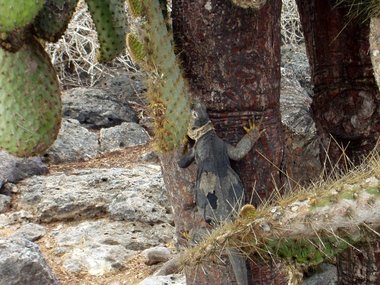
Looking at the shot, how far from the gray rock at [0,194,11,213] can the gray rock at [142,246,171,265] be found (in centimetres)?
80

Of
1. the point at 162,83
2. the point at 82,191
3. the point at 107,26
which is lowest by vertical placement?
the point at 82,191

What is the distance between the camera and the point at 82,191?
3752 mm

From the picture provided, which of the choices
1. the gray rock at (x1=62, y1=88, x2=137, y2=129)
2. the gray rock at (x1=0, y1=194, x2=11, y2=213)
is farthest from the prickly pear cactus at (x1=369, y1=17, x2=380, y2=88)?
the gray rock at (x1=62, y1=88, x2=137, y2=129)

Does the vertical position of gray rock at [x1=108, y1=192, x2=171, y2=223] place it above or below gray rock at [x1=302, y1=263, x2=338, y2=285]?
above

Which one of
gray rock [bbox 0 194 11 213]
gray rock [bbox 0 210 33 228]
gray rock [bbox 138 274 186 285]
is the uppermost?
gray rock [bbox 0 194 11 213]

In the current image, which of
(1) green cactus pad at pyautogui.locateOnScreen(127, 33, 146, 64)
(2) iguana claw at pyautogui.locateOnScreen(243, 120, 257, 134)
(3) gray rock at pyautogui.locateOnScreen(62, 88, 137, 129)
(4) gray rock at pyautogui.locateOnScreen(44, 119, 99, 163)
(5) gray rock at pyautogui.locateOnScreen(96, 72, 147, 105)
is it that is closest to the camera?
(1) green cactus pad at pyautogui.locateOnScreen(127, 33, 146, 64)

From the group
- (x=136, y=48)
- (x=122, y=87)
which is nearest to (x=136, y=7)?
(x=136, y=48)

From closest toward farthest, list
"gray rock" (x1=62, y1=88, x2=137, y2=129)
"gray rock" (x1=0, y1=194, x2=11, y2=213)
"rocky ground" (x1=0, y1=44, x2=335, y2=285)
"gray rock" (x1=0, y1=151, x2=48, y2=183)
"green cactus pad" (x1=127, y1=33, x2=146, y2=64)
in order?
"green cactus pad" (x1=127, y1=33, x2=146, y2=64), "rocky ground" (x1=0, y1=44, x2=335, y2=285), "gray rock" (x1=0, y1=194, x2=11, y2=213), "gray rock" (x1=0, y1=151, x2=48, y2=183), "gray rock" (x1=62, y1=88, x2=137, y2=129)

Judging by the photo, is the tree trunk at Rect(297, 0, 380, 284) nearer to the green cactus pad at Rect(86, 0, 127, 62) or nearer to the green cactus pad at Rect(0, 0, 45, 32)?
the green cactus pad at Rect(86, 0, 127, 62)

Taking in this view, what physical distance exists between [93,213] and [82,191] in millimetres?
145

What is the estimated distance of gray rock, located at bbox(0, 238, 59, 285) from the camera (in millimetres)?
2934

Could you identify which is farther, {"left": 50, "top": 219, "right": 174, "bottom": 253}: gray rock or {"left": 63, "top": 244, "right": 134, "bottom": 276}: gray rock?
{"left": 50, "top": 219, "right": 174, "bottom": 253}: gray rock

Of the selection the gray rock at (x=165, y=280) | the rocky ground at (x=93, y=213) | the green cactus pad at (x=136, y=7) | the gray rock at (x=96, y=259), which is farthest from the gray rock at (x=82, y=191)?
the green cactus pad at (x=136, y=7)

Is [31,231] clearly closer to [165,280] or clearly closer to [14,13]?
[165,280]
